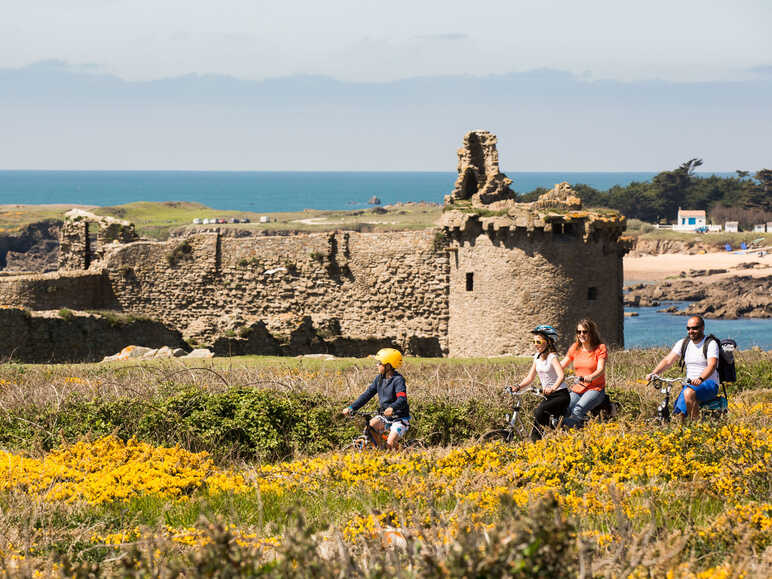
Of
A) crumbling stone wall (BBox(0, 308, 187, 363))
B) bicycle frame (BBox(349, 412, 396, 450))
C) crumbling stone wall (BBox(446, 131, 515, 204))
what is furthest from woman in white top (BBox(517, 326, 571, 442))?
crumbling stone wall (BBox(446, 131, 515, 204))

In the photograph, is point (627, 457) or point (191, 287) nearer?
point (627, 457)

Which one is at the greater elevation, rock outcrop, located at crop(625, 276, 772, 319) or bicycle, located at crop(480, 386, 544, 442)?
bicycle, located at crop(480, 386, 544, 442)

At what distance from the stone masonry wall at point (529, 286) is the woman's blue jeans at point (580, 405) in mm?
12301

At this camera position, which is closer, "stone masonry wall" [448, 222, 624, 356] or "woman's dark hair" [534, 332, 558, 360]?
"woman's dark hair" [534, 332, 558, 360]

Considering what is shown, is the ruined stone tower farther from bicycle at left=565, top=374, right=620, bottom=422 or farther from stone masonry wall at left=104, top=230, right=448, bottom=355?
bicycle at left=565, top=374, right=620, bottom=422

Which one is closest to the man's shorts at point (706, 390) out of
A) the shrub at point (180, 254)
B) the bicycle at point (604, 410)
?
the bicycle at point (604, 410)

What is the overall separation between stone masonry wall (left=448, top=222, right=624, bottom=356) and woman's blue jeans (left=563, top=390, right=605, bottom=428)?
40.4 feet

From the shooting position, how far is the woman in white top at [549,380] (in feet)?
38.2

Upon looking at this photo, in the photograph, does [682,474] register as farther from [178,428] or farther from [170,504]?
[178,428]

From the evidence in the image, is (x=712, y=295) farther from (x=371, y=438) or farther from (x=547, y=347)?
(x=371, y=438)

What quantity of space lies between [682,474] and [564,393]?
2453 mm

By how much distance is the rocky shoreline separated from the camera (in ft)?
232

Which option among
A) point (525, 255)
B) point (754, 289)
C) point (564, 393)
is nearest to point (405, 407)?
point (564, 393)

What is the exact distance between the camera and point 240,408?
508 inches
